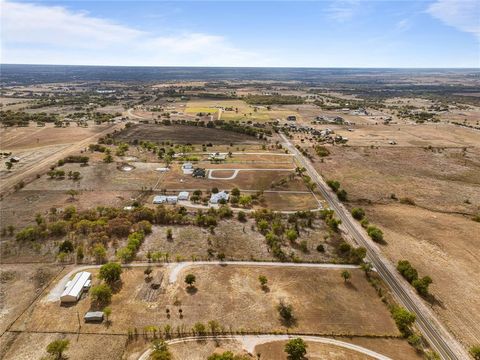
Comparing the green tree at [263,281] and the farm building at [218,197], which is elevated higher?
the farm building at [218,197]

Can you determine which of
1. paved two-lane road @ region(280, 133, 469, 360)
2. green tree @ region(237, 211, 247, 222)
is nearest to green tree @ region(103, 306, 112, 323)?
green tree @ region(237, 211, 247, 222)

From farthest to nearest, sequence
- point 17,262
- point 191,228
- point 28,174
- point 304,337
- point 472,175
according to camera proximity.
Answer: point 472,175 < point 28,174 < point 191,228 < point 17,262 < point 304,337

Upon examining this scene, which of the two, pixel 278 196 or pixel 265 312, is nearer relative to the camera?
pixel 265 312

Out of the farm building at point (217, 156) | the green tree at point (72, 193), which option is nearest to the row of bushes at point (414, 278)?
the farm building at point (217, 156)

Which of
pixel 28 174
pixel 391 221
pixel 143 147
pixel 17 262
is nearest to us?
pixel 17 262

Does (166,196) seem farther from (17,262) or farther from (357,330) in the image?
(357,330)

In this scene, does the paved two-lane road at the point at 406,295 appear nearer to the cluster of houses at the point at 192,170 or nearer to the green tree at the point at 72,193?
the cluster of houses at the point at 192,170

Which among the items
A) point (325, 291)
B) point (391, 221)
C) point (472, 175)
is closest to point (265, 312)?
point (325, 291)
